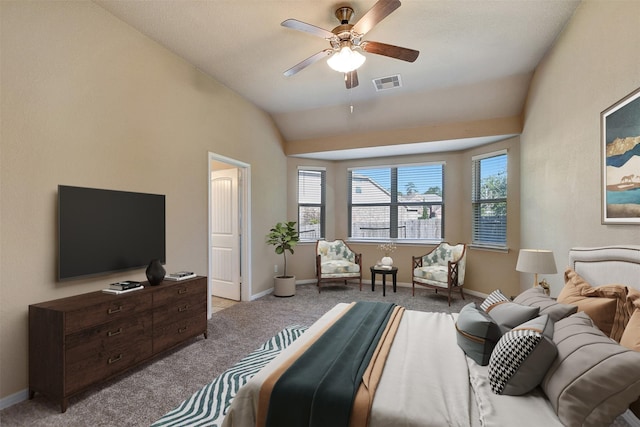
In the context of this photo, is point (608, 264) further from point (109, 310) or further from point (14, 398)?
point (14, 398)

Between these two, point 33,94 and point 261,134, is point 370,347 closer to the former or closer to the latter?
point 33,94

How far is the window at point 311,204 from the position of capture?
6.26 meters

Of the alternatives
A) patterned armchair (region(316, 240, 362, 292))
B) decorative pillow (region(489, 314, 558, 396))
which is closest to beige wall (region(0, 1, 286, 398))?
patterned armchair (region(316, 240, 362, 292))

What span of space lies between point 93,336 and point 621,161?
408 cm

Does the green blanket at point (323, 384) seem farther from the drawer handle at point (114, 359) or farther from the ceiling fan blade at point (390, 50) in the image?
the ceiling fan blade at point (390, 50)

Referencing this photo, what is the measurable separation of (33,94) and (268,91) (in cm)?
284

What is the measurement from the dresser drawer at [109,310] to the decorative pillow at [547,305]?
3.07 metres

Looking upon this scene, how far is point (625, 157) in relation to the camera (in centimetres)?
204

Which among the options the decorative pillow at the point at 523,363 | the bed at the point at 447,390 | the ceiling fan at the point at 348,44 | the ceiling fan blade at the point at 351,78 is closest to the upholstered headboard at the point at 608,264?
the bed at the point at 447,390

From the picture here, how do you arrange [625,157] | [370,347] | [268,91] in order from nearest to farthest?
[370,347] < [625,157] < [268,91]

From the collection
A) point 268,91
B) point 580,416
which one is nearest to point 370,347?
point 580,416

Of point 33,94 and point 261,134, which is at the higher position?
point 261,134

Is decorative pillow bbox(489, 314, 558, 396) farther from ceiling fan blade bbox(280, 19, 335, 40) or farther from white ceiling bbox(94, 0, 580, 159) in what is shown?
white ceiling bbox(94, 0, 580, 159)

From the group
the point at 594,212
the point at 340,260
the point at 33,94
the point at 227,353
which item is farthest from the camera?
the point at 340,260
